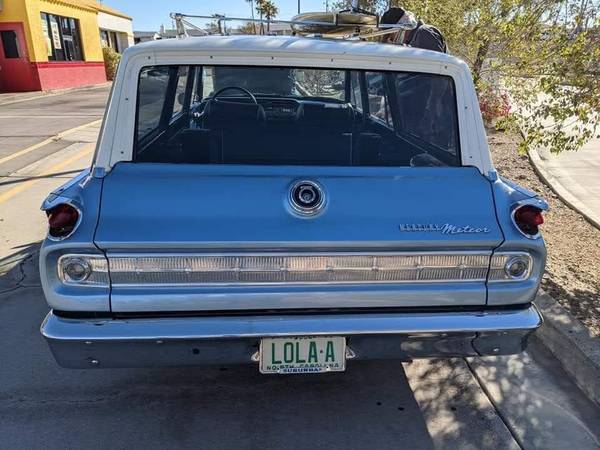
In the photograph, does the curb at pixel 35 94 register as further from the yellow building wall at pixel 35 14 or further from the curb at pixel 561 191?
the curb at pixel 561 191

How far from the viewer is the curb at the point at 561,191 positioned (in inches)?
225

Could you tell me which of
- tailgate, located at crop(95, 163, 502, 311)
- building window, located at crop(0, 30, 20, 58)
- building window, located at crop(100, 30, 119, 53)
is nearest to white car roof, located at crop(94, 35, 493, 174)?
tailgate, located at crop(95, 163, 502, 311)

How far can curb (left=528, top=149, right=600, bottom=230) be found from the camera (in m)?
5.72

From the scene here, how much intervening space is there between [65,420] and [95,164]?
1.36m

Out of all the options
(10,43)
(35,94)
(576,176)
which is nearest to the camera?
(576,176)

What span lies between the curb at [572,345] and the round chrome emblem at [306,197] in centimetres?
193

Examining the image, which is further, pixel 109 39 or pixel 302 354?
pixel 109 39

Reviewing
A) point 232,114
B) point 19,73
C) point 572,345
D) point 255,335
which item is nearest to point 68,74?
point 19,73

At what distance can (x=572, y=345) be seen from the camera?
322cm

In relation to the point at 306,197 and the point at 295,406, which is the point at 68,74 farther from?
the point at 306,197

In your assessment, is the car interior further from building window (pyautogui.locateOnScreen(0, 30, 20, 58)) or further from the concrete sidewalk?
building window (pyautogui.locateOnScreen(0, 30, 20, 58))

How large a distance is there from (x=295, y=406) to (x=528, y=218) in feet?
5.09

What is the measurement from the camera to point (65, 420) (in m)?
2.76

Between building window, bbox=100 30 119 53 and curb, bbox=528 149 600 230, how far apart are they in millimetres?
28537
